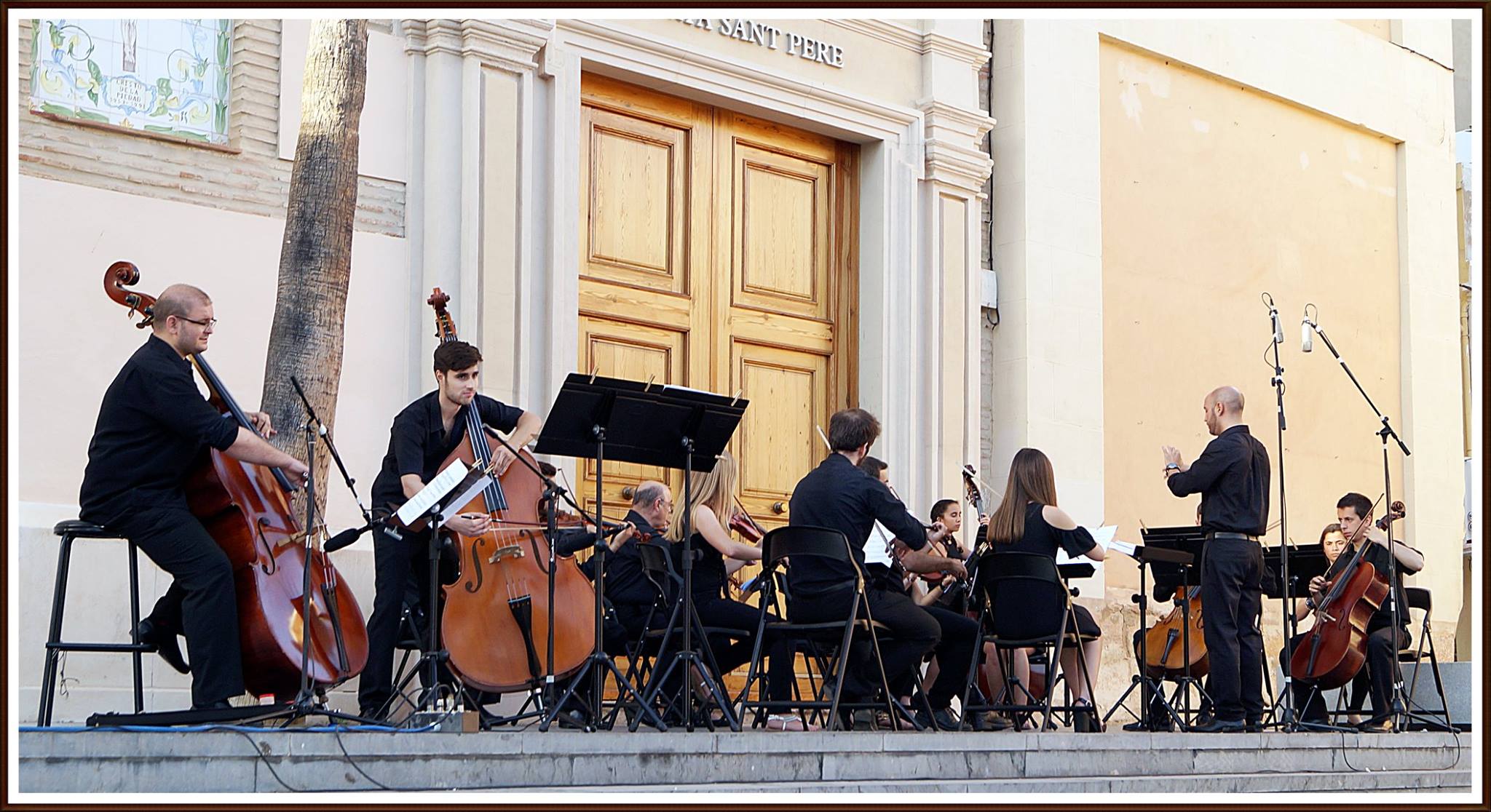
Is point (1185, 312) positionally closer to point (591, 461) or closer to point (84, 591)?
point (591, 461)

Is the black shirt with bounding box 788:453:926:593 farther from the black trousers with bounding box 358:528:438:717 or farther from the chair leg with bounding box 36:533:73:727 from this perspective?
the chair leg with bounding box 36:533:73:727

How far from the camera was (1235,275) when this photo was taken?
14.0m

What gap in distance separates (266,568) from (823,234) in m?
6.58

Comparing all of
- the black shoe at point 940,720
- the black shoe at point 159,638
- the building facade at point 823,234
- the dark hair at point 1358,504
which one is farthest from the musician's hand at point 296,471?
the dark hair at point 1358,504

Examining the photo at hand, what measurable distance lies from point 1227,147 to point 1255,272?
3.24 ft

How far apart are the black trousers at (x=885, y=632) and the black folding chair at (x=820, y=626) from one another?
0.13ft

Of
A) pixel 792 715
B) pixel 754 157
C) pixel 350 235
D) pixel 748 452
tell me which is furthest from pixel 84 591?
pixel 754 157

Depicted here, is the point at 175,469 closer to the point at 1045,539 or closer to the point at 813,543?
the point at 813,543

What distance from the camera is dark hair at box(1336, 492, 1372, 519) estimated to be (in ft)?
34.0

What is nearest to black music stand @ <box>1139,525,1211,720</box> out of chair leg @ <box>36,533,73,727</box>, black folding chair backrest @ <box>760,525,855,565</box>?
black folding chair backrest @ <box>760,525,855,565</box>

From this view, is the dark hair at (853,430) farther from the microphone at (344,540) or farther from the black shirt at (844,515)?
the microphone at (344,540)

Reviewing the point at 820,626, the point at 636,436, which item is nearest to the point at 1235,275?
the point at 820,626

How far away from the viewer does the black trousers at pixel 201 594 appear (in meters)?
6.25

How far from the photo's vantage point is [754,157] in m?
12.0
